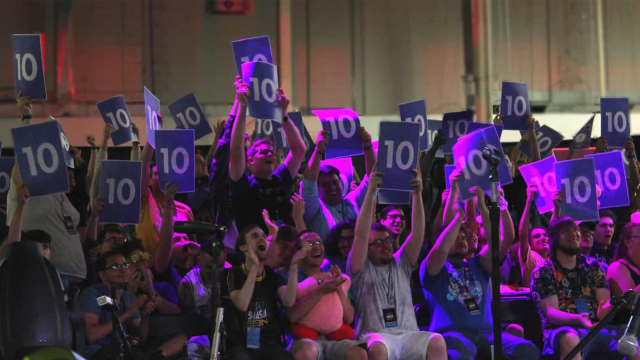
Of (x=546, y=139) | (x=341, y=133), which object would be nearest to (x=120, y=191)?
(x=341, y=133)

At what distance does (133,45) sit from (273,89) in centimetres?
380

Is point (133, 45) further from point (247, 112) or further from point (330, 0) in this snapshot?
point (247, 112)

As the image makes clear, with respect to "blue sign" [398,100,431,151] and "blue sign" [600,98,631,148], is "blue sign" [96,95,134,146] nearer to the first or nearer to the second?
"blue sign" [398,100,431,151]

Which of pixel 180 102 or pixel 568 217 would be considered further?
pixel 180 102

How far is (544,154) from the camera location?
8.27 meters

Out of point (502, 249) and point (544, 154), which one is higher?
point (544, 154)

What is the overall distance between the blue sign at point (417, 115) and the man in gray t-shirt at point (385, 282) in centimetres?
118

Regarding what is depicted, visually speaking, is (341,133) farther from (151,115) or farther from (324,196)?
(151,115)

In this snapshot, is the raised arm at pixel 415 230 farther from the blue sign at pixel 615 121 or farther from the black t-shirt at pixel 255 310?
the blue sign at pixel 615 121

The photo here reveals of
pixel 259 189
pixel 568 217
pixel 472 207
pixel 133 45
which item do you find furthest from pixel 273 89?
pixel 133 45

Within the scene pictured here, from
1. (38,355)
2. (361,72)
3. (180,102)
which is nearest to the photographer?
(38,355)

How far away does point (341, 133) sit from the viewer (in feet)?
22.8

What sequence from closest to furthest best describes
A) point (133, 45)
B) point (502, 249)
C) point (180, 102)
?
1. point (502, 249)
2. point (180, 102)
3. point (133, 45)

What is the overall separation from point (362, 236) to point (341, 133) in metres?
1.30
